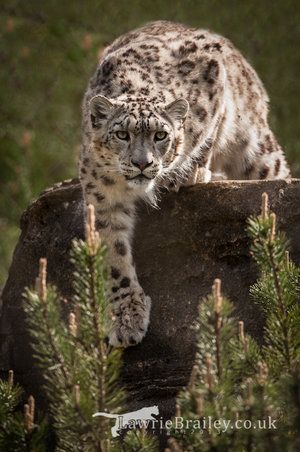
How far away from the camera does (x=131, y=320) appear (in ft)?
19.9

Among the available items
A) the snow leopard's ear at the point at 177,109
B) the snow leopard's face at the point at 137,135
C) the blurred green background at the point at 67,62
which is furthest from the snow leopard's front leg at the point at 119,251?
the blurred green background at the point at 67,62

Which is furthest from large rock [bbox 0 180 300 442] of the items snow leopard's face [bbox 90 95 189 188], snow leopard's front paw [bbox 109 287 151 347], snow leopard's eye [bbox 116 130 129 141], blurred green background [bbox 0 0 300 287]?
blurred green background [bbox 0 0 300 287]

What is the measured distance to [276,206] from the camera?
19.3 ft

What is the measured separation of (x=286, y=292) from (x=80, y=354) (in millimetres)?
744

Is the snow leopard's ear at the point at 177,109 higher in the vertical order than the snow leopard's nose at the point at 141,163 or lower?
higher

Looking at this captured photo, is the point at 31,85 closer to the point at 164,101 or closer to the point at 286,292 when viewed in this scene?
the point at 164,101

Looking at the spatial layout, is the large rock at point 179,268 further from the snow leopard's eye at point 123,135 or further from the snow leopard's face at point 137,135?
the snow leopard's eye at point 123,135

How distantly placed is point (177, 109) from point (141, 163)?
43cm

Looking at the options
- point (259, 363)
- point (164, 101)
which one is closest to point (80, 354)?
point (259, 363)

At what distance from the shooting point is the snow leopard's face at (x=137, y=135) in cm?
599

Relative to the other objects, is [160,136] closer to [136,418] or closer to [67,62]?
[136,418]

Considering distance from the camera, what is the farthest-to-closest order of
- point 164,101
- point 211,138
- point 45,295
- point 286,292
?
point 211,138 → point 164,101 → point 286,292 → point 45,295

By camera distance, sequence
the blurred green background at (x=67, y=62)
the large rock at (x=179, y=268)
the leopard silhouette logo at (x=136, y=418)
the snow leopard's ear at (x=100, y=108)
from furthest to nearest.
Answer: the blurred green background at (x=67, y=62) < the snow leopard's ear at (x=100, y=108) < the large rock at (x=179, y=268) < the leopard silhouette logo at (x=136, y=418)

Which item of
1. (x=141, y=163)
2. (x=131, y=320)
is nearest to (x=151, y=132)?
(x=141, y=163)
